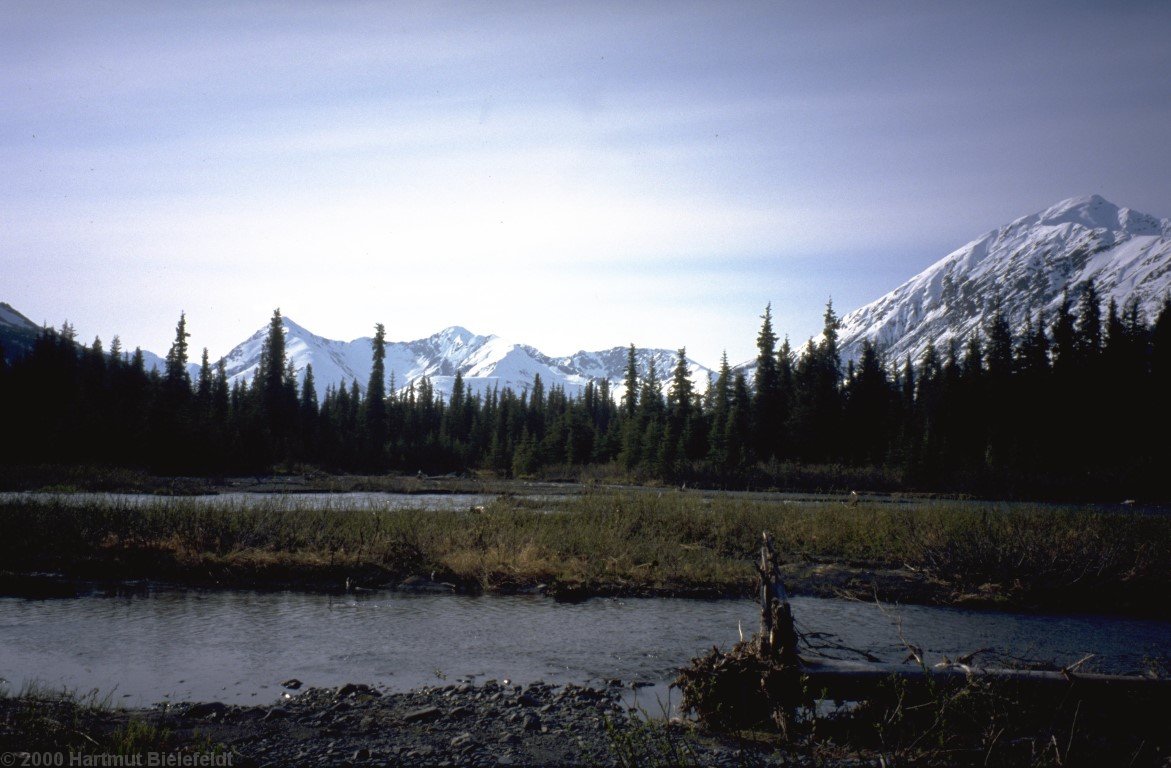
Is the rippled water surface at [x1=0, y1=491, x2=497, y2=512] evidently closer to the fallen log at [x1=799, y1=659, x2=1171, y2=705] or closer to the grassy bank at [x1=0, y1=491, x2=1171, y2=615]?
the grassy bank at [x1=0, y1=491, x2=1171, y2=615]

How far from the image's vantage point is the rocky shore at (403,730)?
6.97 meters

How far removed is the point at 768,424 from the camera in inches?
2867

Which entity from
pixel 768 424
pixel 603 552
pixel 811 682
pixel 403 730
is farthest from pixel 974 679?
pixel 768 424

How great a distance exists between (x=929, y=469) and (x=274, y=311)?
76405 mm

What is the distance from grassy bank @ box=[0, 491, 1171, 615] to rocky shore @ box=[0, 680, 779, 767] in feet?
26.2

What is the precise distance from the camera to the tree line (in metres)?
54.5

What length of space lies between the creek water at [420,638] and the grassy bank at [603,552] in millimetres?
1380

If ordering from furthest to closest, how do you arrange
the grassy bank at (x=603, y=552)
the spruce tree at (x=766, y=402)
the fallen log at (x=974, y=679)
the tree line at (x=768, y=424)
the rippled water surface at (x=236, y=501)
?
the spruce tree at (x=766, y=402) < the tree line at (x=768, y=424) < the rippled water surface at (x=236, y=501) < the grassy bank at (x=603, y=552) < the fallen log at (x=974, y=679)

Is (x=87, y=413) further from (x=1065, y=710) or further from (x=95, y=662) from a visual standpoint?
(x=1065, y=710)

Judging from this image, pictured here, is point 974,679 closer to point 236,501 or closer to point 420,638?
point 420,638

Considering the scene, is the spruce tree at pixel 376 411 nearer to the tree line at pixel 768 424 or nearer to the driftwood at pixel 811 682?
the tree line at pixel 768 424

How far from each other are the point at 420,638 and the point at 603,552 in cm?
763

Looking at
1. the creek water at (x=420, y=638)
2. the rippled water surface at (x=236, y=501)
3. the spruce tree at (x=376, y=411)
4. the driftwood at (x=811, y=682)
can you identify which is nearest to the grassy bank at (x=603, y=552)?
the rippled water surface at (x=236, y=501)

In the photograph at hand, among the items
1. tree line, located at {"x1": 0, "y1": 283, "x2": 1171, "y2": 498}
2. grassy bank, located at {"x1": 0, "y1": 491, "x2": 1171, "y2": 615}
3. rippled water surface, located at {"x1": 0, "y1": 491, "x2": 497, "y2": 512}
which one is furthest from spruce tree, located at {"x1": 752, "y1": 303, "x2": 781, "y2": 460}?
grassy bank, located at {"x1": 0, "y1": 491, "x2": 1171, "y2": 615}
